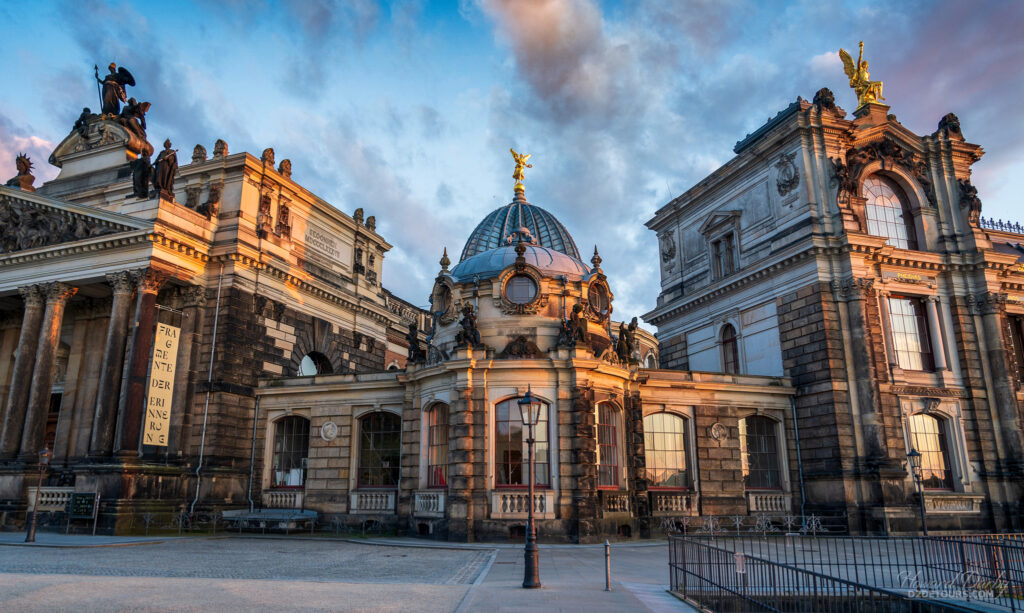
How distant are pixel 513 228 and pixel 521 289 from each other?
88.0ft

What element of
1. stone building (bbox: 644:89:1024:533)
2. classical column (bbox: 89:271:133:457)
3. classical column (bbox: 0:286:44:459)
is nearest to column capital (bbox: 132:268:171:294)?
classical column (bbox: 89:271:133:457)

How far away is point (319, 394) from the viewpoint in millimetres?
30953

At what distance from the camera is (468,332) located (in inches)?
992

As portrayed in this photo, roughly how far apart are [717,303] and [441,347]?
16892 millimetres

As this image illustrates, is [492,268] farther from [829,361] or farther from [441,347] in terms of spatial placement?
[829,361]

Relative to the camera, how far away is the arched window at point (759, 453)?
3030 centimetres

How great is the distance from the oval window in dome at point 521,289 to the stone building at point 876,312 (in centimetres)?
1305

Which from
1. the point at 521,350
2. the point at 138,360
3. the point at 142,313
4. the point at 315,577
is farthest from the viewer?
the point at 142,313

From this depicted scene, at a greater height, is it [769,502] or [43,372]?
[43,372]

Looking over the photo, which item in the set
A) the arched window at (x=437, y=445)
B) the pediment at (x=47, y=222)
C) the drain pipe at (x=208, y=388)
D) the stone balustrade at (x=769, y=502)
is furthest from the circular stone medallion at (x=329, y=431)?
the stone balustrade at (x=769, y=502)

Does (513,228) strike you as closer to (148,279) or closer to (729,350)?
(729,350)

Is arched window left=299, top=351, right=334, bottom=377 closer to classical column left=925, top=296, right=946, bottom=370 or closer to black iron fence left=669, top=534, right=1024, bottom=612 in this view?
black iron fence left=669, top=534, right=1024, bottom=612

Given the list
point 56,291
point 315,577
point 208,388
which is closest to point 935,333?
point 315,577

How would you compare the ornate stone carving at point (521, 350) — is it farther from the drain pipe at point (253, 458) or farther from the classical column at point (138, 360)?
the classical column at point (138, 360)
